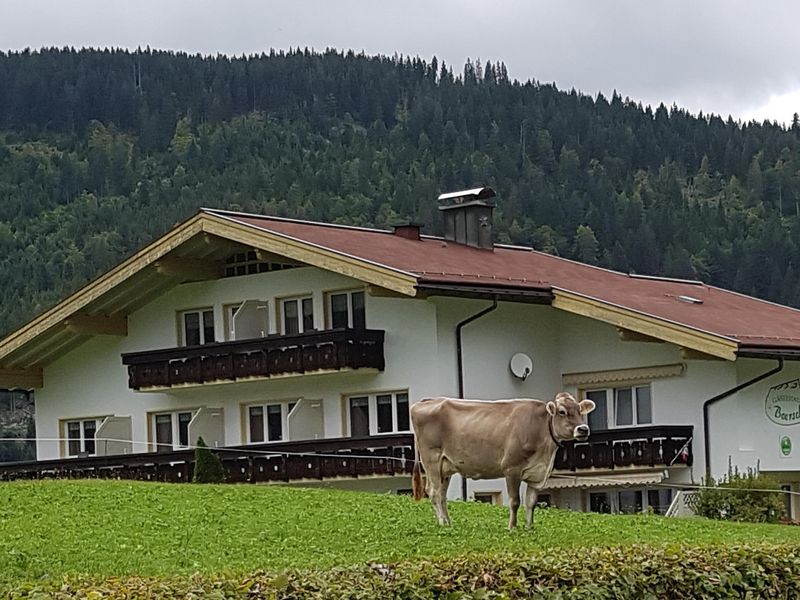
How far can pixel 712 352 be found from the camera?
33375 millimetres

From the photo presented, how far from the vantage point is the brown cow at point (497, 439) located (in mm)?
19625

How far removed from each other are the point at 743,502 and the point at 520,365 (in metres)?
7.15

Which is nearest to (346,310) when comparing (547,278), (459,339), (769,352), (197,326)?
(459,339)

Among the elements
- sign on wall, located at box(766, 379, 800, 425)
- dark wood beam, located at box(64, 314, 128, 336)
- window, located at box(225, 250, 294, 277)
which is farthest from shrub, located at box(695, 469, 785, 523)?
dark wood beam, located at box(64, 314, 128, 336)

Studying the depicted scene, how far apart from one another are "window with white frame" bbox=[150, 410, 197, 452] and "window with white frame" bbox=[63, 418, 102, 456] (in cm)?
201

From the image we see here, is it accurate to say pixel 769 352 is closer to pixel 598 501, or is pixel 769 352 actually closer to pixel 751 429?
pixel 751 429

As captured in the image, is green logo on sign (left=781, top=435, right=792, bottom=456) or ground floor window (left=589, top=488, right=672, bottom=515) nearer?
green logo on sign (left=781, top=435, right=792, bottom=456)

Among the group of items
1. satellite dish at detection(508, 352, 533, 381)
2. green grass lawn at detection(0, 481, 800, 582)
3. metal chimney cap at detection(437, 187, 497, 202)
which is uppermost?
metal chimney cap at detection(437, 187, 497, 202)

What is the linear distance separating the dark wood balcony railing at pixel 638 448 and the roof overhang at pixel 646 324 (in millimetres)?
2065

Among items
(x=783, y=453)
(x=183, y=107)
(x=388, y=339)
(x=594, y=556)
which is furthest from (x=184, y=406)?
(x=183, y=107)

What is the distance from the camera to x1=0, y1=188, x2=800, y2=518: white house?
35531 mm

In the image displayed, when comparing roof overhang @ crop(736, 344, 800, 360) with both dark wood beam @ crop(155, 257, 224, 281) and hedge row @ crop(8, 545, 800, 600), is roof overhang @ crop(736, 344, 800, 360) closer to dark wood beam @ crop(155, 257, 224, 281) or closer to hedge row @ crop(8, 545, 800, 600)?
dark wood beam @ crop(155, 257, 224, 281)

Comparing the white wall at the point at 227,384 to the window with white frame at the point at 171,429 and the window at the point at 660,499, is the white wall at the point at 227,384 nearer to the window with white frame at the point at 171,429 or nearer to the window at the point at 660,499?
the window with white frame at the point at 171,429

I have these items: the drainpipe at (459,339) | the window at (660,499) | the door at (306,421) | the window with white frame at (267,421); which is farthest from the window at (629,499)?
the window with white frame at (267,421)
